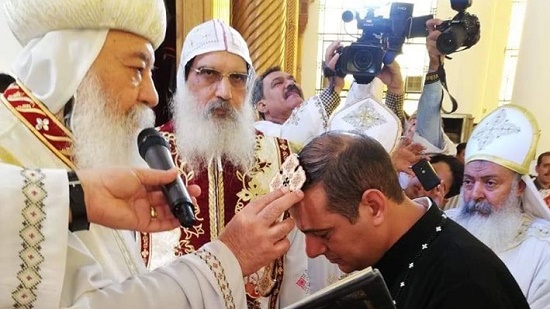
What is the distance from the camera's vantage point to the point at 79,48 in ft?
4.72

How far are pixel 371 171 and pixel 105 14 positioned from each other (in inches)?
36.6

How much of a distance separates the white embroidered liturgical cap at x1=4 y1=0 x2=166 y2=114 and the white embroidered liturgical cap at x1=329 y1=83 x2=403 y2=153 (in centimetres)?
150

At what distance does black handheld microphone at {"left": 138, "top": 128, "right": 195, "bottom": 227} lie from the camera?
1.11 metres

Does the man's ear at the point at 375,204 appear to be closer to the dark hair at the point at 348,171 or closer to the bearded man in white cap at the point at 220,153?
the dark hair at the point at 348,171

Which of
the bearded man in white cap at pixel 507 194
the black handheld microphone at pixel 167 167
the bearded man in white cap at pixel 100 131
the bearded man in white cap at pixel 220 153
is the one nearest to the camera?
the black handheld microphone at pixel 167 167

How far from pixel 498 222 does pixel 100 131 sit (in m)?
2.38

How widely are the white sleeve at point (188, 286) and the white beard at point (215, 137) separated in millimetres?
1016

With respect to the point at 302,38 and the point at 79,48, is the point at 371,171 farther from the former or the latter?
the point at 302,38

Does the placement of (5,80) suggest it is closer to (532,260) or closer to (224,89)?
(224,89)

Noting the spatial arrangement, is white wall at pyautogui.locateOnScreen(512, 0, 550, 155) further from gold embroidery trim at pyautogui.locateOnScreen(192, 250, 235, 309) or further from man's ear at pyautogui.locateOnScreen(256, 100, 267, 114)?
gold embroidery trim at pyautogui.locateOnScreen(192, 250, 235, 309)

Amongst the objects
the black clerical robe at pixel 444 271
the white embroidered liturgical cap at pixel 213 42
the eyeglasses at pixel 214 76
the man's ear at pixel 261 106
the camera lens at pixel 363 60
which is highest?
the white embroidered liturgical cap at pixel 213 42

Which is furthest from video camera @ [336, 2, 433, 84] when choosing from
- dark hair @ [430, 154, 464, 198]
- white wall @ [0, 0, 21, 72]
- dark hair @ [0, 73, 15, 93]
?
dark hair @ [0, 73, 15, 93]

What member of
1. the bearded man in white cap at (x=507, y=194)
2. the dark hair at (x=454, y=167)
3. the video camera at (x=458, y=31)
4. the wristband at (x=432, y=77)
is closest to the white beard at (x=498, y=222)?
the bearded man in white cap at (x=507, y=194)

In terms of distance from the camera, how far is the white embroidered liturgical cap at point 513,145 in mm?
2959
